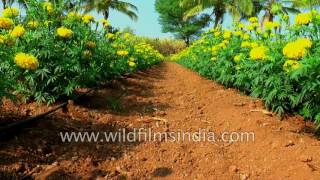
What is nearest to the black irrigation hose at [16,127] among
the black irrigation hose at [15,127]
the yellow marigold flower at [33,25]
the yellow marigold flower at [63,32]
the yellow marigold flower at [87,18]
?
the black irrigation hose at [15,127]

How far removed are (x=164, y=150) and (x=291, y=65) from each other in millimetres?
1621

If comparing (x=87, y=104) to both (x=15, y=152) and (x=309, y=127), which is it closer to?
(x=15, y=152)

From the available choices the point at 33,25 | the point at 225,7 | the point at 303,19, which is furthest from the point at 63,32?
the point at 225,7

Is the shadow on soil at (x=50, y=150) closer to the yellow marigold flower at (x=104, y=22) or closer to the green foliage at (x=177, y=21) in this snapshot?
the yellow marigold flower at (x=104, y=22)

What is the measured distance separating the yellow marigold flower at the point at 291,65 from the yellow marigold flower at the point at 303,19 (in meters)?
0.46

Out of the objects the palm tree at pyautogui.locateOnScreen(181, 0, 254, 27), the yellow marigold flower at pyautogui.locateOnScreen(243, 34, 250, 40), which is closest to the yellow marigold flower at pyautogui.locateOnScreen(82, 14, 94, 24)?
the yellow marigold flower at pyautogui.locateOnScreen(243, 34, 250, 40)

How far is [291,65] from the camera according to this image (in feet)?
14.7

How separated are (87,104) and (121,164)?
6.82 feet

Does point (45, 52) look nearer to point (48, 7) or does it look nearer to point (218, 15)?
point (48, 7)

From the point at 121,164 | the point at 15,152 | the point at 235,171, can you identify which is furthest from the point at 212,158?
the point at 15,152

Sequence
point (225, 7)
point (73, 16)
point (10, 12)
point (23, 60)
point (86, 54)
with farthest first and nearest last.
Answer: point (225, 7)
point (73, 16)
point (86, 54)
point (10, 12)
point (23, 60)

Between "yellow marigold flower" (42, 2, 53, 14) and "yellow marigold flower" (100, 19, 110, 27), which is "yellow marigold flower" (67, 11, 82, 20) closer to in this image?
"yellow marigold flower" (42, 2, 53, 14)

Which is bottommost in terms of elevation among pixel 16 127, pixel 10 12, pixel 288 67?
pixel 16 127

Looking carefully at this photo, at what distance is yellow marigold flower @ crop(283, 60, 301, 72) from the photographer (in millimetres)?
4235
